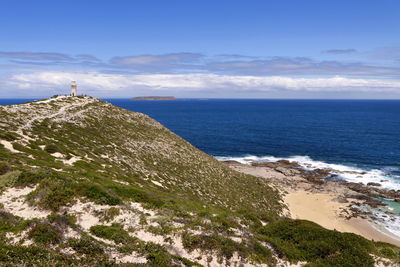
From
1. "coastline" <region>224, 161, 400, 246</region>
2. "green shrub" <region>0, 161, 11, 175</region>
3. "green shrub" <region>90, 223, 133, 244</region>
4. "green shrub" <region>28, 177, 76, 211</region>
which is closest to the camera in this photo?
"green shrub" <region>90, 223, 133, 244</region>

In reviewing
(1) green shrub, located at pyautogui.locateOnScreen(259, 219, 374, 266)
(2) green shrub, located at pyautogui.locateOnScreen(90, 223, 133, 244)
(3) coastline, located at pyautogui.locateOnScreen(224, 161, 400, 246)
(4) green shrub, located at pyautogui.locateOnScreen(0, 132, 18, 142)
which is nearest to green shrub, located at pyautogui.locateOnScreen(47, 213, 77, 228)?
(2) green shrub, located at pyautogui.locateOnScreen(90, 223, 133, 244)

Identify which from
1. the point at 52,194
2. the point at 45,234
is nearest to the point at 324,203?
the point at 52,194

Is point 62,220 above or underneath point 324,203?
above

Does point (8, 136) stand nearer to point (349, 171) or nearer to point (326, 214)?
point (326, 214)

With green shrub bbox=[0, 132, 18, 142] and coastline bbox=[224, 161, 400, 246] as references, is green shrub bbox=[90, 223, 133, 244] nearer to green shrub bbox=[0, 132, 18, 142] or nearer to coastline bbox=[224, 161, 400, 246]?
green shrub bbox=[0, 132, 18, 142]

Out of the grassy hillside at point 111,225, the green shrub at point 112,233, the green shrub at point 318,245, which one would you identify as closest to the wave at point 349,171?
Answer: the grassy hillside at point 111,225

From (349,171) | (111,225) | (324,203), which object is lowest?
(324,203)
